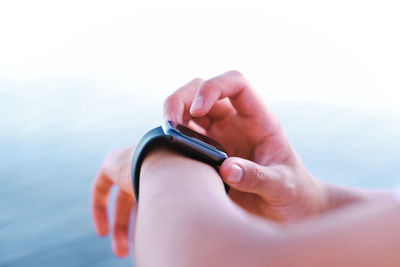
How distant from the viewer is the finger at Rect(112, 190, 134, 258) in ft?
3.43

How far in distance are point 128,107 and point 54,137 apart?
617 millimetres

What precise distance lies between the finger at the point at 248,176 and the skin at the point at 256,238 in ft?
0.80

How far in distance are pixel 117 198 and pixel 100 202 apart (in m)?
0.10

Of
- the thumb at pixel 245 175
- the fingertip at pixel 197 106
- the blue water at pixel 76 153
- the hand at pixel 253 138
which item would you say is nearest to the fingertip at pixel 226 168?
the thumb at pixel 245 175

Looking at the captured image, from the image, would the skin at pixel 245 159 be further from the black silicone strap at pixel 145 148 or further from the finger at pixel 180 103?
the black silicone strap at pixel 145 148

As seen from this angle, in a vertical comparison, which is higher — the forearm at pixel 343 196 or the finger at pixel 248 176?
the finger at pixel 248 176

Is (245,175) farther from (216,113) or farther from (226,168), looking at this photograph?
(216,113)

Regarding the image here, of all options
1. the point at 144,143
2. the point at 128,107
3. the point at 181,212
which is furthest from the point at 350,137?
the point at 181,212

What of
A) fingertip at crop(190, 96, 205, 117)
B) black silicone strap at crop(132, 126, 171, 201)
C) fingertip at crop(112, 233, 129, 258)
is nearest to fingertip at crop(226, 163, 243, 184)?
black silicone strap at crop(132, 126, 171, 201)

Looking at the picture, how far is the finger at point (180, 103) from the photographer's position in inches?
36.4

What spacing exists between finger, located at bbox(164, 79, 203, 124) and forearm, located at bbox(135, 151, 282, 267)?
1.11 feet

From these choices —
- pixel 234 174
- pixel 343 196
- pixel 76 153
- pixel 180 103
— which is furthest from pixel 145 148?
pixel 76 153

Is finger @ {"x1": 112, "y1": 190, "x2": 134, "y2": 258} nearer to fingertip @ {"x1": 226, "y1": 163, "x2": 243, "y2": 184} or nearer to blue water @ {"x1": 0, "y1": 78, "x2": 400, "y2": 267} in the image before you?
fingertip @ {"x1": 226, "y1": 163, "x2": 243, "y2": 184}

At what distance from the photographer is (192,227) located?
1.27 ft
